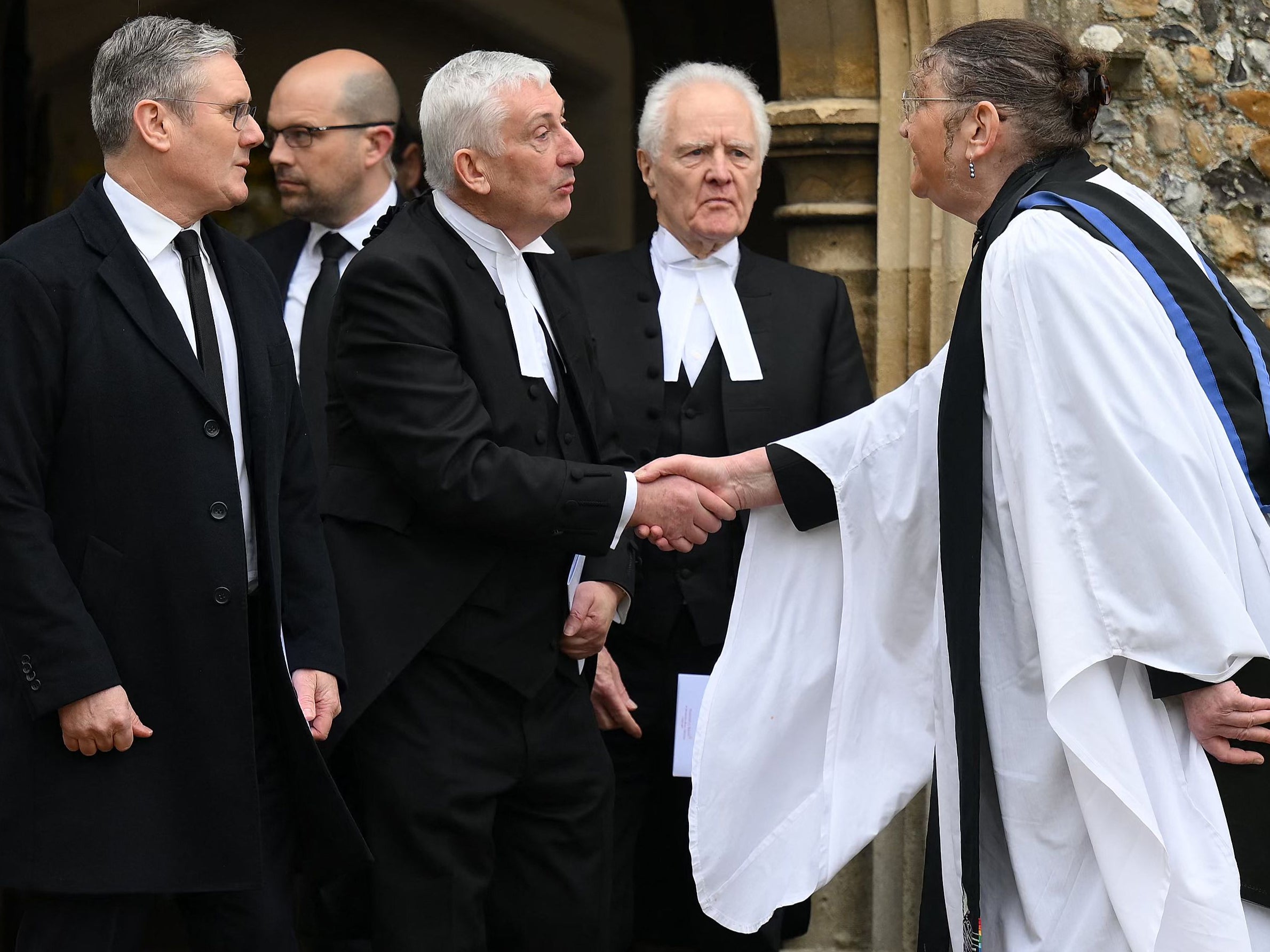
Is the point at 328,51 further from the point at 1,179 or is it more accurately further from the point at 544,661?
the point at 544,661

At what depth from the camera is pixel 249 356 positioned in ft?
8.23

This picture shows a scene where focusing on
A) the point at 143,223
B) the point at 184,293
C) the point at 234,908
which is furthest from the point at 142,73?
the point at 234,908

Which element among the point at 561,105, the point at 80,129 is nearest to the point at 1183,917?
the point at 561,105

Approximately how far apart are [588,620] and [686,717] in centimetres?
41

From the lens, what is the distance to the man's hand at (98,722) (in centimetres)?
224

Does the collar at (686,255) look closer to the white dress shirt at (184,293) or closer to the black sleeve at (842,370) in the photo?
the black sleeve at (842,370)

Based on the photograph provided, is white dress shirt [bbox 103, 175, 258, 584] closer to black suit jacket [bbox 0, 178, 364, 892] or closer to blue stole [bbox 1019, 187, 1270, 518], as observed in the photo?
black suit jacket [bbox 0, 178, 364, 892]

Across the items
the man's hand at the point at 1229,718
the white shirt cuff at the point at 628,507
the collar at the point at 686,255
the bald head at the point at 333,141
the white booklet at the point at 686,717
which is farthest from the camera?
the bald head at the point at 333,141

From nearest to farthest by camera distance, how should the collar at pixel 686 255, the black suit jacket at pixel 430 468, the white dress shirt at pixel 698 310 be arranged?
the black suit jacket at pixel 430 468
the white dress shirt at pixel 698 310
the collar at pixel 686 255

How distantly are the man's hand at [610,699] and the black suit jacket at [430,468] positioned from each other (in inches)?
16.6

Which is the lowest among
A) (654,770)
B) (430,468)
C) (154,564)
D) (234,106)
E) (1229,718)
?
(654,770)

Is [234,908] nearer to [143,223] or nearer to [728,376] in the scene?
[143,223]

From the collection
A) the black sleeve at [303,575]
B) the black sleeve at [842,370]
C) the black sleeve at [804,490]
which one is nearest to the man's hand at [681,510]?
the black sleeve at [804,490]

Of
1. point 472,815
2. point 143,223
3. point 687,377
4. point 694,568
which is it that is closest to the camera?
point 143,223
